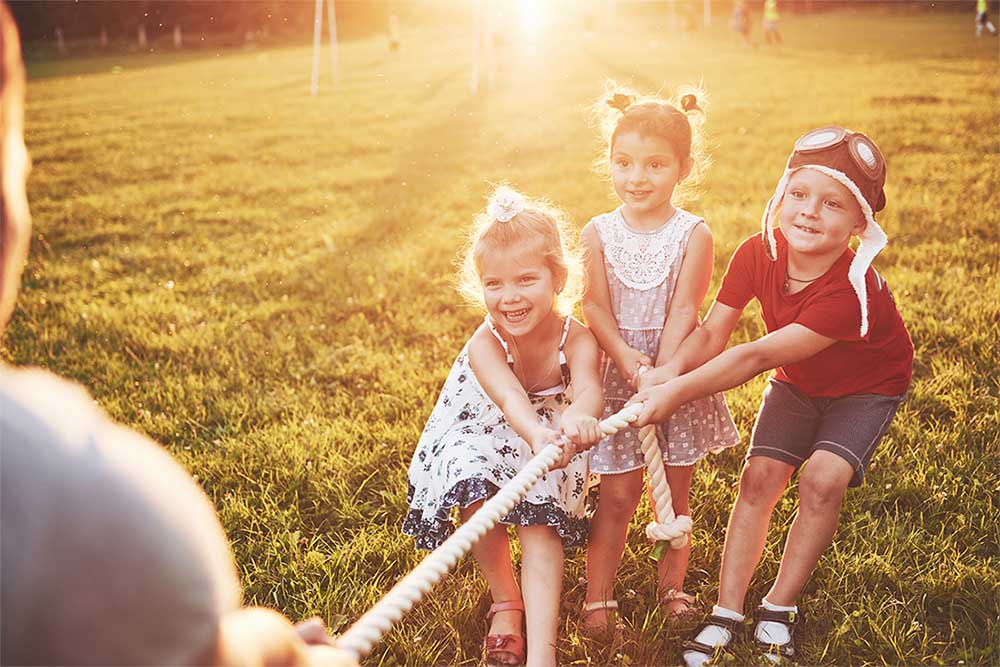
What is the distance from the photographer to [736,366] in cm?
253

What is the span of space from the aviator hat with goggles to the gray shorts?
10.2 inches

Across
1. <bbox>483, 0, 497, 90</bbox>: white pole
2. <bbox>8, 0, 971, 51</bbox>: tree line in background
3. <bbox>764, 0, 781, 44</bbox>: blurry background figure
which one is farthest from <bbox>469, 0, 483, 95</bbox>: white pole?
<bbox>764, 0, 781, 44</bbox>: blurry background figure

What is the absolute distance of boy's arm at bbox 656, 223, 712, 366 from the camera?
2.80 metres

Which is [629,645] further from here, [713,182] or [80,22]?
[80,22]

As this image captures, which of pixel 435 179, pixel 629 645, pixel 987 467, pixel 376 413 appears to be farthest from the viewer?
pixel 435 179

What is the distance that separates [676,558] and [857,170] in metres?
1.30

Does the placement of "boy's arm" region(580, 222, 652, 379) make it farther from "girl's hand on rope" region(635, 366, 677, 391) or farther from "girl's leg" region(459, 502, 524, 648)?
"girl's leg" region(459, 502, 524, 648)

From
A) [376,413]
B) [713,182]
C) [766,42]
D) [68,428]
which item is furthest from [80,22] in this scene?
[68,428]

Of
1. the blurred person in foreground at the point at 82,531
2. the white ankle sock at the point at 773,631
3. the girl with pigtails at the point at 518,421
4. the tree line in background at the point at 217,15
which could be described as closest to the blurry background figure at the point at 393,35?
the tree line in background at the point at 217,15

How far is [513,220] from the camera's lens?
2.63 meters

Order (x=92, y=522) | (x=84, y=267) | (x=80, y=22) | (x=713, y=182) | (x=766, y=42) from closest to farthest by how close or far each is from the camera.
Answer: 1. (x=92, y=522)
2. (x=84, y=267)
3. (x=713, y=182)
4. (x=766, y=42)
5. (x=80, y=22)

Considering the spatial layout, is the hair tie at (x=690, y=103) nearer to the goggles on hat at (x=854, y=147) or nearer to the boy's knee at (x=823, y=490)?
the goggles on hat at (x=854, y=147)

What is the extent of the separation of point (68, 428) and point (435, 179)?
339 inches

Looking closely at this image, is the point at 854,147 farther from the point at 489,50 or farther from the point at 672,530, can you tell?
the point at 489,50
